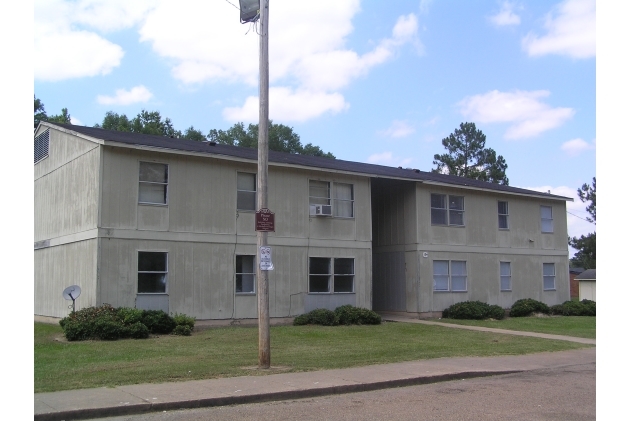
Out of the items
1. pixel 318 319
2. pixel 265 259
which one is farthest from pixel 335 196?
pixel 265 259

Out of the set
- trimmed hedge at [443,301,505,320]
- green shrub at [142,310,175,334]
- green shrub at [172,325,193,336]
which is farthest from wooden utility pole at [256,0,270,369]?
trimmed hedge at [443,301,505,320]

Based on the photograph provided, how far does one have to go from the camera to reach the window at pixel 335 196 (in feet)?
82.5

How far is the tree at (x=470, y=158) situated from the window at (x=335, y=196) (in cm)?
4653

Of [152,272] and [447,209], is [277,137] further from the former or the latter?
[152,272]

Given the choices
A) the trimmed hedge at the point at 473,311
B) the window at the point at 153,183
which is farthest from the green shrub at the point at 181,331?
the trimmed hedge at the point at 473,311

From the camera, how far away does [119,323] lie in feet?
59.0

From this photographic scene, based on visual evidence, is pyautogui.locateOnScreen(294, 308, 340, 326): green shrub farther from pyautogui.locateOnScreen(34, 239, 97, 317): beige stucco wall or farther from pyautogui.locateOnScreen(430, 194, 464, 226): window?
pyautogui.locateOnScreen(430, 194, 464, 226): window

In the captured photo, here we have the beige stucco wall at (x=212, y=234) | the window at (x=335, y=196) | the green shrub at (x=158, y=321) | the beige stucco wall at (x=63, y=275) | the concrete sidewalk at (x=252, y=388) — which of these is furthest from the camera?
the window at (x=335, y=196)

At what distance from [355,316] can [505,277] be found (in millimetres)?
10225

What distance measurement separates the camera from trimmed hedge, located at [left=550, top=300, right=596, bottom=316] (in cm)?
3048

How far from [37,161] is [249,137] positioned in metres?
40.1

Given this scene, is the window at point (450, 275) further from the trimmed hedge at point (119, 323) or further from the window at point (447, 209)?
the trimmed hedge at point (119, 323)

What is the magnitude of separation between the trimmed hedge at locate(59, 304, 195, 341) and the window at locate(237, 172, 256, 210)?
4.82 meters
